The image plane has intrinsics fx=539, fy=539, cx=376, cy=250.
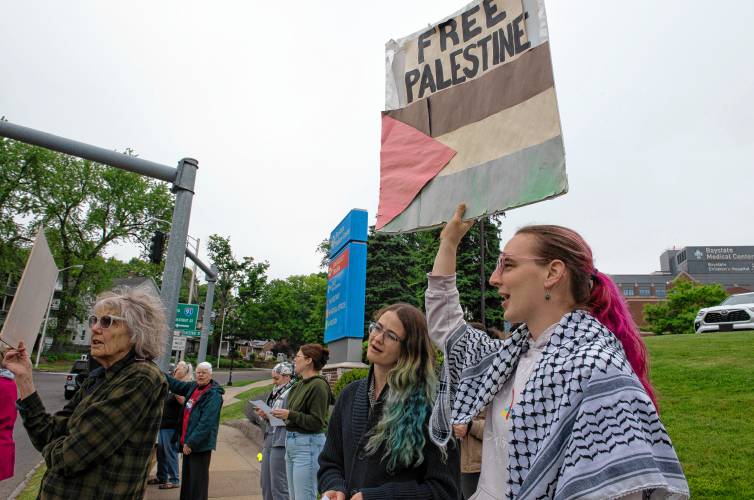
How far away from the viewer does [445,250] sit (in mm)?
2229

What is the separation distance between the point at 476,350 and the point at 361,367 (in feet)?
32.6

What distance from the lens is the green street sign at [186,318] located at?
700 inches

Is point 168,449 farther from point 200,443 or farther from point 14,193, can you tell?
point 14,193

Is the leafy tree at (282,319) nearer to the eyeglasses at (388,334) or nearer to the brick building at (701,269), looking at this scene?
the eyeglasses at (388,334)

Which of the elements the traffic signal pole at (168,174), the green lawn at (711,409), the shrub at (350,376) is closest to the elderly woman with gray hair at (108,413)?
the traffic signal pole at (168,174)

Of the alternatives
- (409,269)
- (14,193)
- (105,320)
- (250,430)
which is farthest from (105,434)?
(14,193)

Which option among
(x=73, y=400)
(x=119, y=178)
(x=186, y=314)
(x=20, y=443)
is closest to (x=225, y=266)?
(x=119, y=178)

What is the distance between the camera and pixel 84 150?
8.05 metres

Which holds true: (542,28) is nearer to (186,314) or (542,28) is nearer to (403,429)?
(403,429)

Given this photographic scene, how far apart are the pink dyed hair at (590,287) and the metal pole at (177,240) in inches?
257

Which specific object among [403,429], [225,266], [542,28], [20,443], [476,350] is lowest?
[20,443]

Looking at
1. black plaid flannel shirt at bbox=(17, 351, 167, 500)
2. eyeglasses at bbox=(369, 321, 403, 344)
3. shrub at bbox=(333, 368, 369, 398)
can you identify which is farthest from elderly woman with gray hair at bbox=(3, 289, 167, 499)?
shrub at bbox=(333, 368, 369, 398)

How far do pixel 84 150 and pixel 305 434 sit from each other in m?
5.61

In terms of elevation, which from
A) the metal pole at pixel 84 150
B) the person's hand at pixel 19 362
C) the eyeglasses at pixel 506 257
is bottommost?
the person's hand at pixel 19 362
